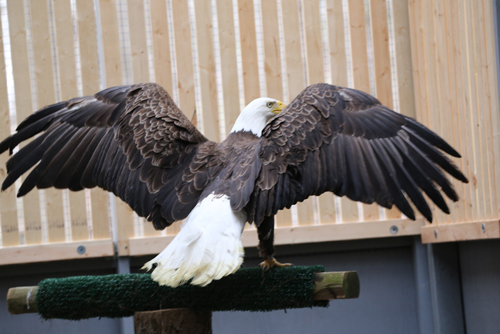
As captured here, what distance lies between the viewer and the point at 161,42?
401 cm

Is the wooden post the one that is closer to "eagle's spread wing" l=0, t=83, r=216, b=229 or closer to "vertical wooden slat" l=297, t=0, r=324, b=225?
"eagle's spread wing" l=0, t=83, r=216, b=229

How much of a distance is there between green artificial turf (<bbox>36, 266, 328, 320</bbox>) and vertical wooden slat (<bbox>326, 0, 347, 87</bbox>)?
7.09 feet

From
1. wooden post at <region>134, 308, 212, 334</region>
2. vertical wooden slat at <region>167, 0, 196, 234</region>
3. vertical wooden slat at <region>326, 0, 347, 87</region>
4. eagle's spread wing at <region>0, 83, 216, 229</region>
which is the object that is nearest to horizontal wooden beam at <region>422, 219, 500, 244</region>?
vertical wooden slat at <region>326, 0, 347, 87</region>

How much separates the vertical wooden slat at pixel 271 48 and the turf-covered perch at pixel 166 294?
2.02 m

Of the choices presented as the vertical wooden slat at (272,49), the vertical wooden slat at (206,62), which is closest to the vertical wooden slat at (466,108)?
the vertical wooden slat at (272,49)

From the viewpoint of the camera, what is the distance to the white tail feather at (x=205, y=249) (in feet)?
6.66

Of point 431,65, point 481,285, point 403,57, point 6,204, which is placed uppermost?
point 403,57

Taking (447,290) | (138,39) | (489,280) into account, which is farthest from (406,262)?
(138,39)

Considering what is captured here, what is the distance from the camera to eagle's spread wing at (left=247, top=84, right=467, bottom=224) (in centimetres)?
238

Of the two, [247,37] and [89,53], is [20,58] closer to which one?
[89,53]

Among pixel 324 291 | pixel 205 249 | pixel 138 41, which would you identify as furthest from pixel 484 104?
pixel 138 41

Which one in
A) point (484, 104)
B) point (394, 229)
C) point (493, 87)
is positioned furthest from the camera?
point (394, 229)

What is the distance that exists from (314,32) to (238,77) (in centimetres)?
64

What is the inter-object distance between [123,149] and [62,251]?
4.57 feet
